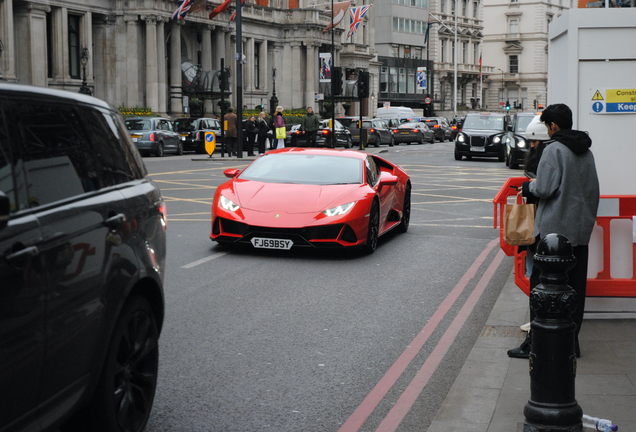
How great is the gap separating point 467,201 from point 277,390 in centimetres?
1299

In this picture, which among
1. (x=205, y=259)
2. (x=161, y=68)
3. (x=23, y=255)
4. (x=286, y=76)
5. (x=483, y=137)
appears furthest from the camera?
(x=286, y=76)

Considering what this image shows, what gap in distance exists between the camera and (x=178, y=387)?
5449mm

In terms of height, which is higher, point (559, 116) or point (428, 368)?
point (559, 116)

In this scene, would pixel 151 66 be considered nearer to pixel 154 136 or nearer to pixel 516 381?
pixel 154 136

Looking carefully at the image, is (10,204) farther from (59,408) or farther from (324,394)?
(324,394)

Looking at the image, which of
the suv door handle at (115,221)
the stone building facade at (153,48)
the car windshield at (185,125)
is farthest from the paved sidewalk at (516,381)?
the car windshield at (185,125)

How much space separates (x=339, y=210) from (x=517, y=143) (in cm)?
1888

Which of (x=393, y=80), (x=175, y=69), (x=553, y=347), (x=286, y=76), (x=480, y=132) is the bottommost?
(x=553, y=347)

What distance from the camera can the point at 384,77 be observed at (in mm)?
99000

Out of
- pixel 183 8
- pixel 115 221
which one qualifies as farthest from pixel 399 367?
pixel 183 8

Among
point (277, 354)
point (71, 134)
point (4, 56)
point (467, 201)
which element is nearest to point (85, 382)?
point (71, 134)

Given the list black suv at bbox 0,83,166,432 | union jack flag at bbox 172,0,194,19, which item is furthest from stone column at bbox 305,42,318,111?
black suv at bbox 0,83,166,432

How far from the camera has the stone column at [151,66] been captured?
55.8 meters

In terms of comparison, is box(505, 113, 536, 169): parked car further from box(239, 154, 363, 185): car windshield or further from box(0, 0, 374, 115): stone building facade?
box(0, 0, 374, 115): stone building facade
